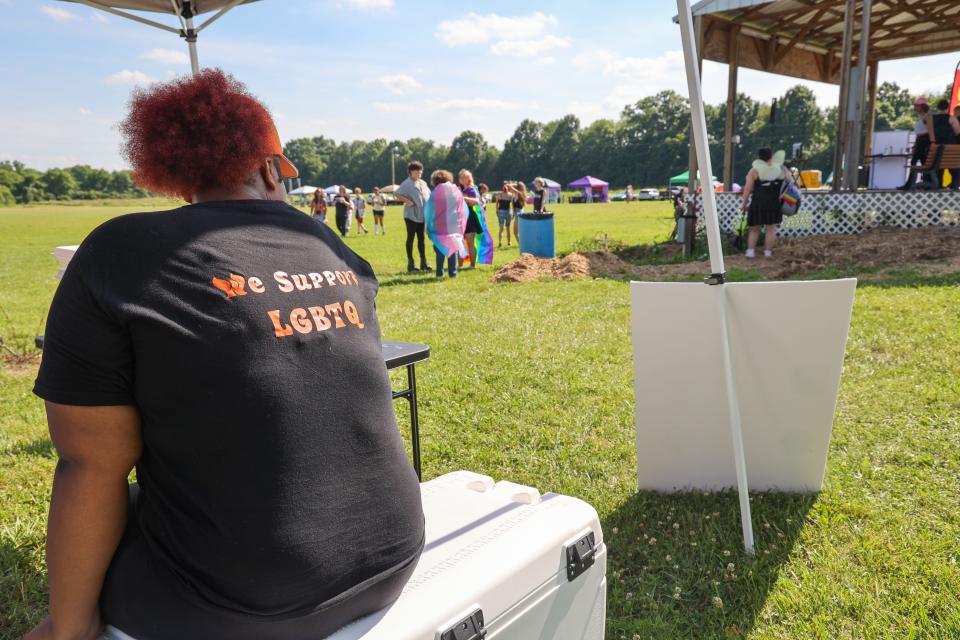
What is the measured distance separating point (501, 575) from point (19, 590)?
2106 millimetres

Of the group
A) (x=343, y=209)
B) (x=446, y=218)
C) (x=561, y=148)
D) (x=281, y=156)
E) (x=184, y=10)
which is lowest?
(x=343, y=209)

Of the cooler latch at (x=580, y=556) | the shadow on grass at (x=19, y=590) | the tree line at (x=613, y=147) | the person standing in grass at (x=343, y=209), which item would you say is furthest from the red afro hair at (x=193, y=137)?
the tree line at (x=613, y=147)

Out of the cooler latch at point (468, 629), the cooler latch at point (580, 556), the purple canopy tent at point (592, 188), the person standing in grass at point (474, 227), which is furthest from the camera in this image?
the purple canopy tent at point (592, 188)

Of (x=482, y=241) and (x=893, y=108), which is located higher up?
(x=893, y=108)

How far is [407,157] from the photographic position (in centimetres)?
13775

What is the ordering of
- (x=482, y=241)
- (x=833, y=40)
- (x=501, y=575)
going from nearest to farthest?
(x=501, y=575) → (x=482, y=241) → (x=833, y=40)

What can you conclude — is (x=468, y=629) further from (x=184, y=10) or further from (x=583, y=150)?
(x=583, y=150)

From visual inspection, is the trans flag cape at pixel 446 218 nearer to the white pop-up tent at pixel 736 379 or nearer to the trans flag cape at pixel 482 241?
the trans flag cape at pixel 482 241

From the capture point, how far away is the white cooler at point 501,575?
55.2 inches

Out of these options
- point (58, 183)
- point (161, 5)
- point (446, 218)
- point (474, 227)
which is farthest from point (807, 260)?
point (58, 183)

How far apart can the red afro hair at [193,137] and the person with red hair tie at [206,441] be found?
0.19 metres

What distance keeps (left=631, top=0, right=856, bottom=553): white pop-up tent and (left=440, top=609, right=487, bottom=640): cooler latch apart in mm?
1589

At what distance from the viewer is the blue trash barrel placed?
1293cm

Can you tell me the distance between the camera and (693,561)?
104 inches
